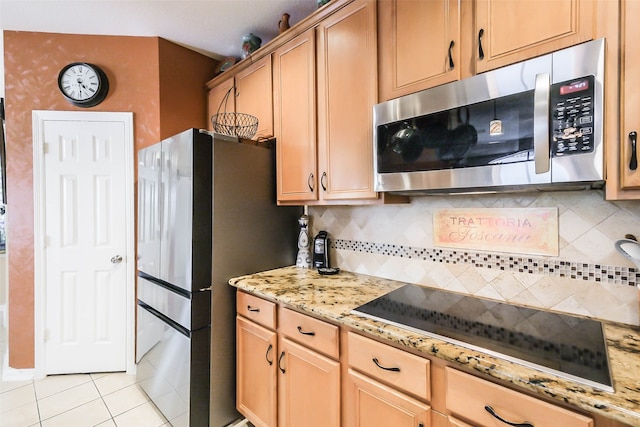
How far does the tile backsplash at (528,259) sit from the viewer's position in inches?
46.3

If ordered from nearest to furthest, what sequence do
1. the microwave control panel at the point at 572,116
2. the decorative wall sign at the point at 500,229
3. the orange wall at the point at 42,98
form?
the microwave control panel at the point at 572,116, the decorative wall sign at the point at 500,229, the orange wall at the point at 42,98

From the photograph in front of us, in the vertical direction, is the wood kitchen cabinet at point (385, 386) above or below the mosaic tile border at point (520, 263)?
below

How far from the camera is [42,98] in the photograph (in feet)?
7.77

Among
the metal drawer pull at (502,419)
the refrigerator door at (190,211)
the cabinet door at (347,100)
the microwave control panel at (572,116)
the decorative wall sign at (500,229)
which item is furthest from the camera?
the refrigerator door at (190,211)

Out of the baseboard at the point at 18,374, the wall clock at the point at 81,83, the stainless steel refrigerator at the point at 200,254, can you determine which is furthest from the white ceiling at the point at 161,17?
the baseboard at the point at 18,374

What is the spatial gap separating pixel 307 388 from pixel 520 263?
113cm

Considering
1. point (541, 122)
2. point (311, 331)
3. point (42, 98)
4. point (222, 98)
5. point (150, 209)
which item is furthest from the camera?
point (222, 98)

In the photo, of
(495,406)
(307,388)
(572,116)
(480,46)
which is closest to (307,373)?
(307,388)

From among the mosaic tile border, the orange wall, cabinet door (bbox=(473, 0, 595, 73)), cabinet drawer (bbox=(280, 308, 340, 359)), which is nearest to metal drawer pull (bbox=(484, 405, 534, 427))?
cabinet drawer (bbox=(280, 308, 340, 359))

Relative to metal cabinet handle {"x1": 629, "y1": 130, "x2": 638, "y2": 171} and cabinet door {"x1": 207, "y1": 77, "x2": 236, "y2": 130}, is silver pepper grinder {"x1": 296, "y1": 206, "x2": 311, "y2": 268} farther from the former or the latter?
metal cabinet handle {"x1": 629, "y1": 130, "x2": 638, "y2": 171}

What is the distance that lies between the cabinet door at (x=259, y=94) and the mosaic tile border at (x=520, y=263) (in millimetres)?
1067

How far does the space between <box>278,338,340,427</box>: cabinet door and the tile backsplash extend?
0.68m

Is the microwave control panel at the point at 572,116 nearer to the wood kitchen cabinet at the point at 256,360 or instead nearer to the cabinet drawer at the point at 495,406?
the cabinet drawer at the point at 495,406

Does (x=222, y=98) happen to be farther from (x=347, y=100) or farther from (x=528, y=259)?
(x=528, y=259)
